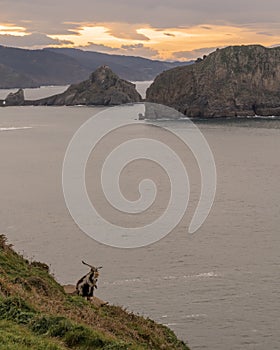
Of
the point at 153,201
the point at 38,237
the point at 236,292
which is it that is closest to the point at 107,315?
the point at 236,292

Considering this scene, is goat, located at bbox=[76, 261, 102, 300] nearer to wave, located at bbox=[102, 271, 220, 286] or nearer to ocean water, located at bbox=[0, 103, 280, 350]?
ocean water, located at bbox=[0, 103, 280, 350]

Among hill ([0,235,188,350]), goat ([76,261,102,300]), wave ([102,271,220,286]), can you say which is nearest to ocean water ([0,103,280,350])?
wave ([102,271,220,286])

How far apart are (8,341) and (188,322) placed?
22400 mm

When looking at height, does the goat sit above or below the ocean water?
above

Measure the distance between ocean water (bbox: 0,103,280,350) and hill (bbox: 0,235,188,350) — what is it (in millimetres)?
10469

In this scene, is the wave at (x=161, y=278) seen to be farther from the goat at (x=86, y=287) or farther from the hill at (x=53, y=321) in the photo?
the goat at (x=86, y=287)

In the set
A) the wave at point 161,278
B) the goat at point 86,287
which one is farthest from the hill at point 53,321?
the wave at point 161,278

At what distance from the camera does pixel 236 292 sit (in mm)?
40219

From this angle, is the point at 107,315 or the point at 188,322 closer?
the point at 107,315

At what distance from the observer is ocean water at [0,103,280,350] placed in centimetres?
3591

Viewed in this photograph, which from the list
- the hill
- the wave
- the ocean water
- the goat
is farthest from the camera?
the wave

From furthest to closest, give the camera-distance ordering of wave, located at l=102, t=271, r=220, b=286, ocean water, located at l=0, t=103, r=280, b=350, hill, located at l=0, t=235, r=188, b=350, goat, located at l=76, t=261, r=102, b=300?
wave, located at l=102, t=271, r=220, b=286, ocean water, located at l=0, t=103, r=280, b=350, goat, located at l=76, t=261, r=102, b=300, hill, located at l=0, t=235, r=188, b=350

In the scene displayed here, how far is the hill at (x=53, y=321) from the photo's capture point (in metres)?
15.9

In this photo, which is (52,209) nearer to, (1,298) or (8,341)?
(1,298)
